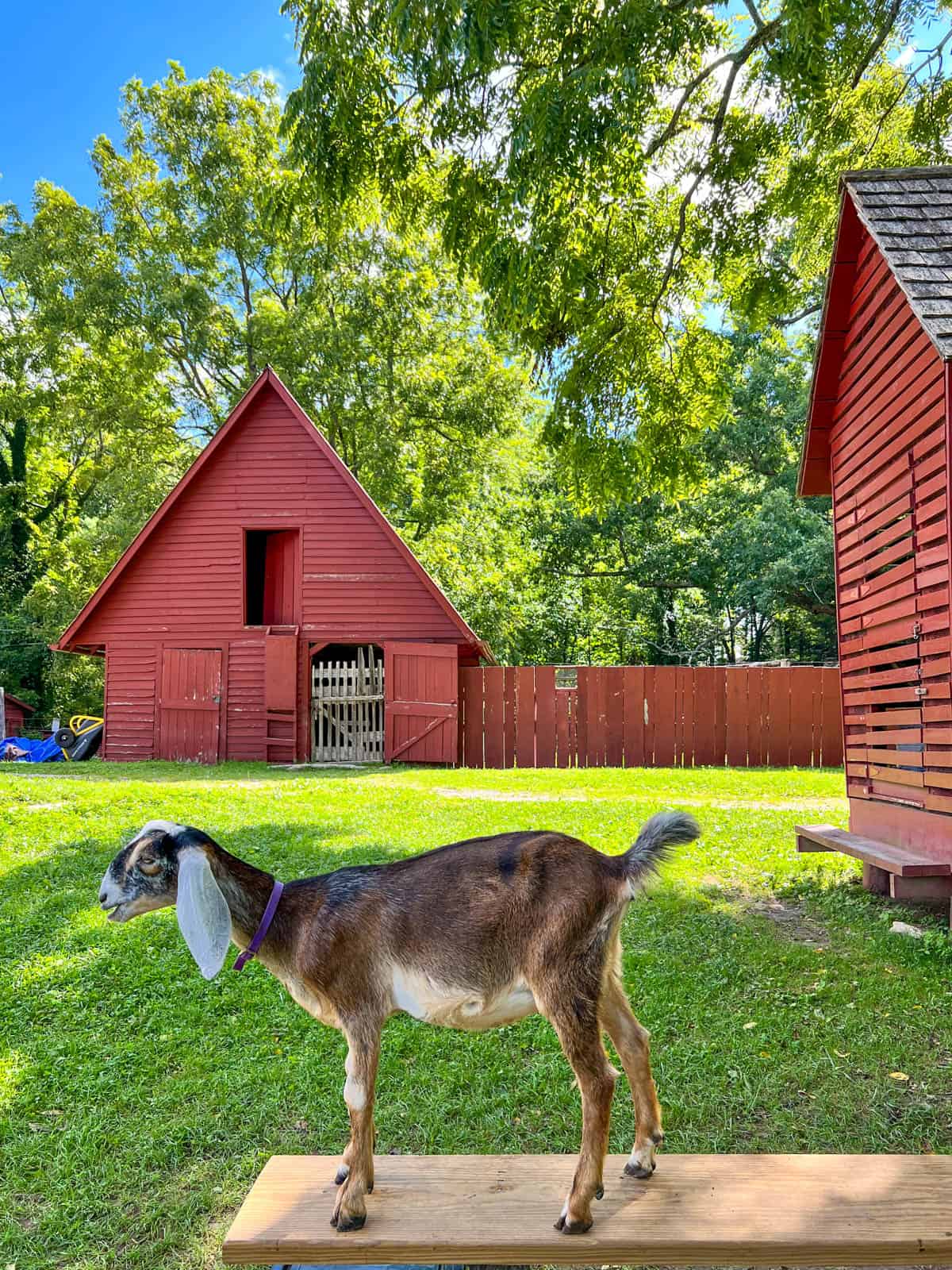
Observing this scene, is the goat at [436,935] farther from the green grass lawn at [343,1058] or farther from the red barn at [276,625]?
the red barn at [276,625]

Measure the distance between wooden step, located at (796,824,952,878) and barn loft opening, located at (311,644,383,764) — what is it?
1179 centimetres

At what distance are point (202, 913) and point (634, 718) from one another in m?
18.0

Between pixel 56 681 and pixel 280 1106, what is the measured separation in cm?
3421

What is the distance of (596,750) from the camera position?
789 inches

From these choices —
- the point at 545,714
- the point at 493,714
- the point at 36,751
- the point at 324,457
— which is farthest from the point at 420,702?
the point at 36,751

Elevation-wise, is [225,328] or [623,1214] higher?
[225,328]

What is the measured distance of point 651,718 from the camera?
20.0 meters

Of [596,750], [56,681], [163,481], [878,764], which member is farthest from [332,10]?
[56,681]

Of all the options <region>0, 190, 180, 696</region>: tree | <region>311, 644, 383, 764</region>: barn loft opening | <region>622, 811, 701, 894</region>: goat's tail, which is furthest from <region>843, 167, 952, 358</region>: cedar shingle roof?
<region>0, 190, 180, 696</region>: tree

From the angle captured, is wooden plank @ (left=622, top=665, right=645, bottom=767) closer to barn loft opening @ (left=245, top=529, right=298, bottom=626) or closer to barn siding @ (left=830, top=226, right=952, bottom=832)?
barn loft opening @ (left=245, top=529, right=298, bottom=626)

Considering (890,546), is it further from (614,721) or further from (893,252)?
(614,721)

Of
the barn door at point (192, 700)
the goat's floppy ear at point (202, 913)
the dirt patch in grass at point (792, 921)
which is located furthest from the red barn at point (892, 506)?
the barn door at point (192, 700)

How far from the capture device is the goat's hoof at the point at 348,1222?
2.70 m

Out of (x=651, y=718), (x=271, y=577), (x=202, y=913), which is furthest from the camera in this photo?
(x=271, y=577)
